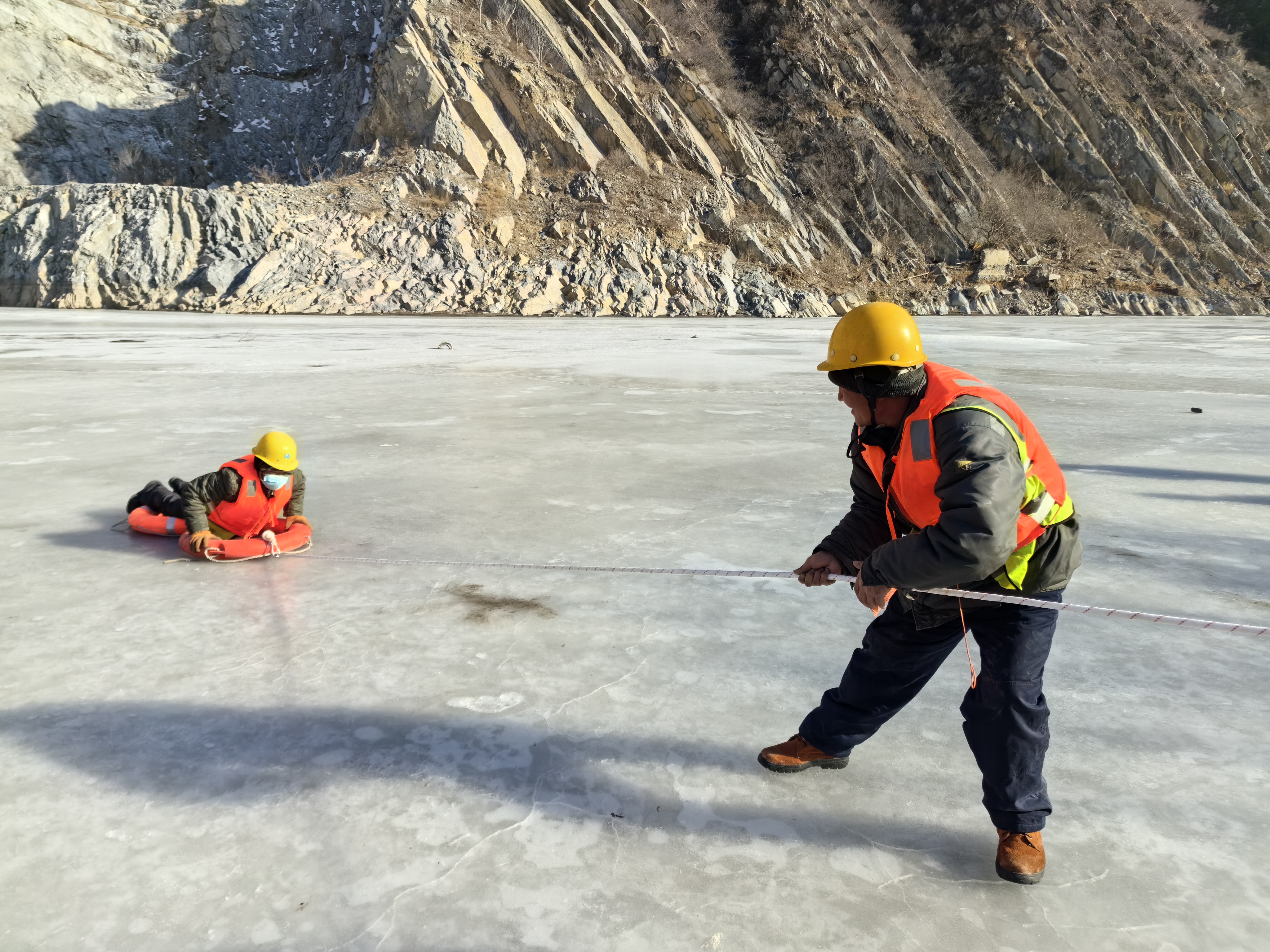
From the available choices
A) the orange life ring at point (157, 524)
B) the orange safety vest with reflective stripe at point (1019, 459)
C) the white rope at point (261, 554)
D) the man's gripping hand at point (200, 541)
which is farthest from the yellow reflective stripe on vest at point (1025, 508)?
the orange life ring at point (157, 524)

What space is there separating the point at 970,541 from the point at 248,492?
3.69 m

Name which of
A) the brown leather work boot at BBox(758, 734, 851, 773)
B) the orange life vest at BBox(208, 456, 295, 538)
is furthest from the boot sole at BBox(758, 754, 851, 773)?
the orange life vest at BBox(208, 456, 295, 538)

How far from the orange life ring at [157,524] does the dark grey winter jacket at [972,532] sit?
12.4ft

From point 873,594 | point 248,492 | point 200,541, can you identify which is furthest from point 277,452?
point 873,594

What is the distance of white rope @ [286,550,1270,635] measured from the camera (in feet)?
7.09

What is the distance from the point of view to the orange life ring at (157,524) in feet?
15.2

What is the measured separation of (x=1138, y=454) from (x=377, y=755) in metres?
6.34

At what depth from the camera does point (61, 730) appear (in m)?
2.70

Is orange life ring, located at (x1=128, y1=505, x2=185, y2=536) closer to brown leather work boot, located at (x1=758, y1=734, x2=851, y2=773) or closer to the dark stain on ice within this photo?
the dark stain on ice

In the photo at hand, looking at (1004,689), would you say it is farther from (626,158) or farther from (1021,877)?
(626,158)

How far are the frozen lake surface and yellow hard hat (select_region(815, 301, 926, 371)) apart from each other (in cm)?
117

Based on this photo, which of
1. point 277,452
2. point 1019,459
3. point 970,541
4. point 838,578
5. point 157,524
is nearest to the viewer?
point 970,541

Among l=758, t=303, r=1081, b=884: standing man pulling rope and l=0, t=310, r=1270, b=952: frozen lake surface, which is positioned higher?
l=758, t=303, r=1081, b=884: standing man pulling rope

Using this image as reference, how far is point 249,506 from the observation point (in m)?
4.52
